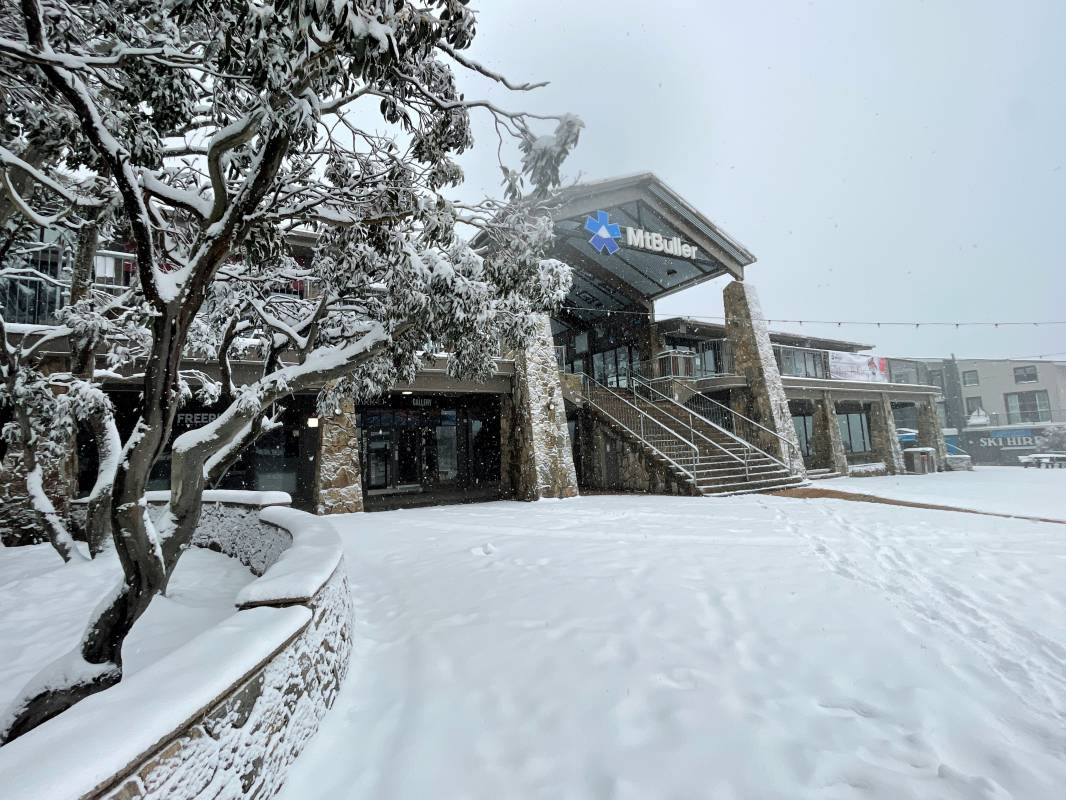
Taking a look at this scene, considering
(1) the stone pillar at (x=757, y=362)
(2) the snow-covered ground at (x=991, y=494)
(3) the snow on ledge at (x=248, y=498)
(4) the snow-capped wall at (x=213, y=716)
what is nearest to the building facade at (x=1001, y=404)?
(2) the snow-covered ground at (x=991, y=494)

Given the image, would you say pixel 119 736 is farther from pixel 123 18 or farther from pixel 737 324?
pixel 737 324

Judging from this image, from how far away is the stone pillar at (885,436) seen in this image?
1877cm

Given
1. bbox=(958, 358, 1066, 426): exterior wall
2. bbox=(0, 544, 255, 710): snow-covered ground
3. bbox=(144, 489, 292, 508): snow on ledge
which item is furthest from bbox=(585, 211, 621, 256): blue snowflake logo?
bbox=(958, 358, 1066, 426): exterior wall

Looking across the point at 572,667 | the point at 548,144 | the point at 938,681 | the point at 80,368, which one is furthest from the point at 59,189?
the point at 938,681

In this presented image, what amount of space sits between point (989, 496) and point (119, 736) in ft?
48.4

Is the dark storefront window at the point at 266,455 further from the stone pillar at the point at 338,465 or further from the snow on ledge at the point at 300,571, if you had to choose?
the snow on ledge at the point at 300,571

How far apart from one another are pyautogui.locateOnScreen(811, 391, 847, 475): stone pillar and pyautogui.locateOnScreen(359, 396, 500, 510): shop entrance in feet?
38.4

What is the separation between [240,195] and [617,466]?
38.0 feet

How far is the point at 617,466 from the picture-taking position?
13.6 meters

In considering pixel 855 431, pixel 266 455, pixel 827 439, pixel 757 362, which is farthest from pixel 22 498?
pixel 855 431

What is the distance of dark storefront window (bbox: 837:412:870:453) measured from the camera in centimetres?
2314

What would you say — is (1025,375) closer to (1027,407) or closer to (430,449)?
(1027,407)

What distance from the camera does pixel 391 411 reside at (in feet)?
48.5

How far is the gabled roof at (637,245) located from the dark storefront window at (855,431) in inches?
459
